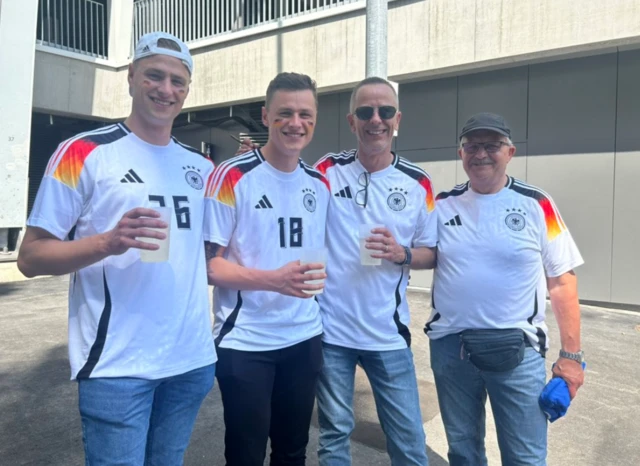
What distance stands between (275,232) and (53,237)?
892mm

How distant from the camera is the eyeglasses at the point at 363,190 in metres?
2.59

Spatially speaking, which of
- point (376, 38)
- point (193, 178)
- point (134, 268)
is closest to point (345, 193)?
point (193, 178)

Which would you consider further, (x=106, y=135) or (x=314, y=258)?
(x=314, y=258)

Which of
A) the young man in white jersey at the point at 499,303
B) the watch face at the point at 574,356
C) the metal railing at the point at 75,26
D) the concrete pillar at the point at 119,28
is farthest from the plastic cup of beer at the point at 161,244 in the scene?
the concrete pillar at the point at 119,28

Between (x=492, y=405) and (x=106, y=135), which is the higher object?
(x=106, y=135)

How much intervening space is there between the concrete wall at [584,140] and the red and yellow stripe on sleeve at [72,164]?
26.6 ft

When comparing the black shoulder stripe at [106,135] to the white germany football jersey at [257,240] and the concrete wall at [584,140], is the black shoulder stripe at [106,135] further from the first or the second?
the concrete wall at [584,140]

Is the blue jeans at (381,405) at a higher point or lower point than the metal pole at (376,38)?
lower

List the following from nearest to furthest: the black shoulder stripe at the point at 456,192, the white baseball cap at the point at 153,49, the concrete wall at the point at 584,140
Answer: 1. the white baseball cap at the point at 153,49
2. the black shoulder stripe at the point at 456,192
3. the concrete wall at the point at 584,140

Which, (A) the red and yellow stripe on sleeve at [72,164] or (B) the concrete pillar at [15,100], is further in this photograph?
(B) the concrete pillar at [15,100]

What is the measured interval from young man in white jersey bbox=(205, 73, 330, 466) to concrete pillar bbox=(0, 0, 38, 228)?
30.9 ft

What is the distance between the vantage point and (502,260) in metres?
2.42

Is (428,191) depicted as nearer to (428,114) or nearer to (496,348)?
(496,348)

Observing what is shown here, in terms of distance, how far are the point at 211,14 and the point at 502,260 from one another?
36.5 feet
